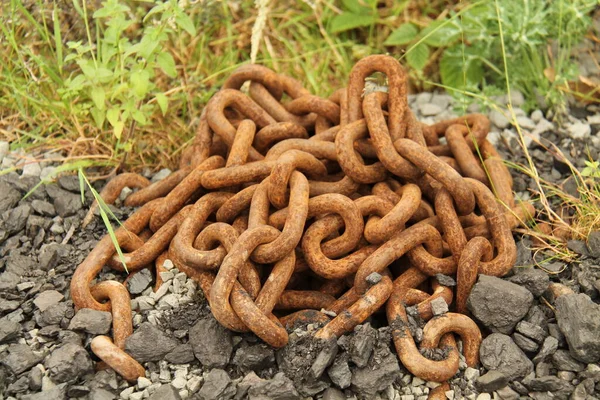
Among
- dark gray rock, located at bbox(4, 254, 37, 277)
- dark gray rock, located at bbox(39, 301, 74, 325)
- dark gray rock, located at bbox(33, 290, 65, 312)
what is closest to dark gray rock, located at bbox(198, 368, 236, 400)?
dark gray rock, located at bbox(39, 301, 74, 325)

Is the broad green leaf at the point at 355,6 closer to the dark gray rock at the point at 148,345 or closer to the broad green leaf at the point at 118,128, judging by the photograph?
the broad green leaf at the point at 118,128

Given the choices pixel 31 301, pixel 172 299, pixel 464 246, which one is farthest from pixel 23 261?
pixel 464 246

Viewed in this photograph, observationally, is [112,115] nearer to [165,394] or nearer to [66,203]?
[66,203]

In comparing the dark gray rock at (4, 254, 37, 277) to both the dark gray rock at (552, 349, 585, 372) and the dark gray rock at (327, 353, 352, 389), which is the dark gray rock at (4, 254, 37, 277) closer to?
the dark gray rock at (327, 353, 352, 389)

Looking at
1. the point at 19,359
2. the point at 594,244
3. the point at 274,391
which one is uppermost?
the point at 19,359

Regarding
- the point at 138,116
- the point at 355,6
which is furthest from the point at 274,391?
the point at 355,6

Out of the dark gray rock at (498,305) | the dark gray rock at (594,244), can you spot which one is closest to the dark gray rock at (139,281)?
the dark gray rock at (498,305)
